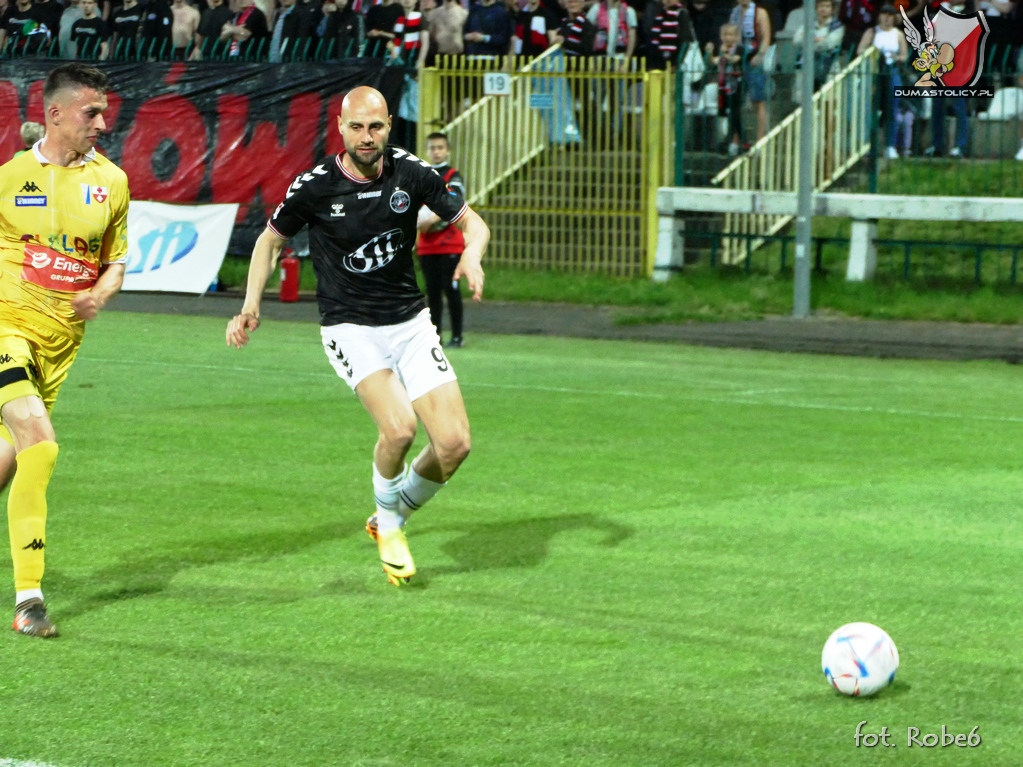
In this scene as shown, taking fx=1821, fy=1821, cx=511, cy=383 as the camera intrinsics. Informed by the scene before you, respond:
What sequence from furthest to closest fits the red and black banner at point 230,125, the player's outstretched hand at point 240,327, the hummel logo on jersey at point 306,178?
the red and black banner at point 230,125, the hummel logo on jersey at point 306,178, the player's outstretched hand at point 240,327

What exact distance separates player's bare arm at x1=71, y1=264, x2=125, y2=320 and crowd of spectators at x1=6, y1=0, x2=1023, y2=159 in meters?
16.8

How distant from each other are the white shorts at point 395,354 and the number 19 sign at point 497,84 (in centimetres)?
1720

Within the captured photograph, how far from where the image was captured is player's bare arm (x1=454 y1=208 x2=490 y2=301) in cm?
815

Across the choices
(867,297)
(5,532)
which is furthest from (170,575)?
(867,297)

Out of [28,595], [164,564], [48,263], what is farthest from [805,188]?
[28,595]

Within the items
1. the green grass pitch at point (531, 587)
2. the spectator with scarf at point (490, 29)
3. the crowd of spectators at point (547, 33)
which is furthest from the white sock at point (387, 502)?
the spectator with scarf at point (490, 29)

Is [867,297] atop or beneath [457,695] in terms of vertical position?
beneath

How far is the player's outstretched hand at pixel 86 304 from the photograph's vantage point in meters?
7.44

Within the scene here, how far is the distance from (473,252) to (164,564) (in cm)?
204

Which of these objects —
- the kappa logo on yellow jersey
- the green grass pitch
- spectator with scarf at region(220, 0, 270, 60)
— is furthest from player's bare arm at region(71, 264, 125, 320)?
spectator with scarf at region(220, 0, 270, 60)

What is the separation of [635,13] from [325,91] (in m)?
4.52

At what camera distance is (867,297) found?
22953 mm

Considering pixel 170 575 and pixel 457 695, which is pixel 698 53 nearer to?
pixel 170 575

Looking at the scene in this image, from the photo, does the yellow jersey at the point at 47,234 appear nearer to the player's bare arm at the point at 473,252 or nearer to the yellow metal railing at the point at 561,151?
the player's bare arm at the point at 473,252
